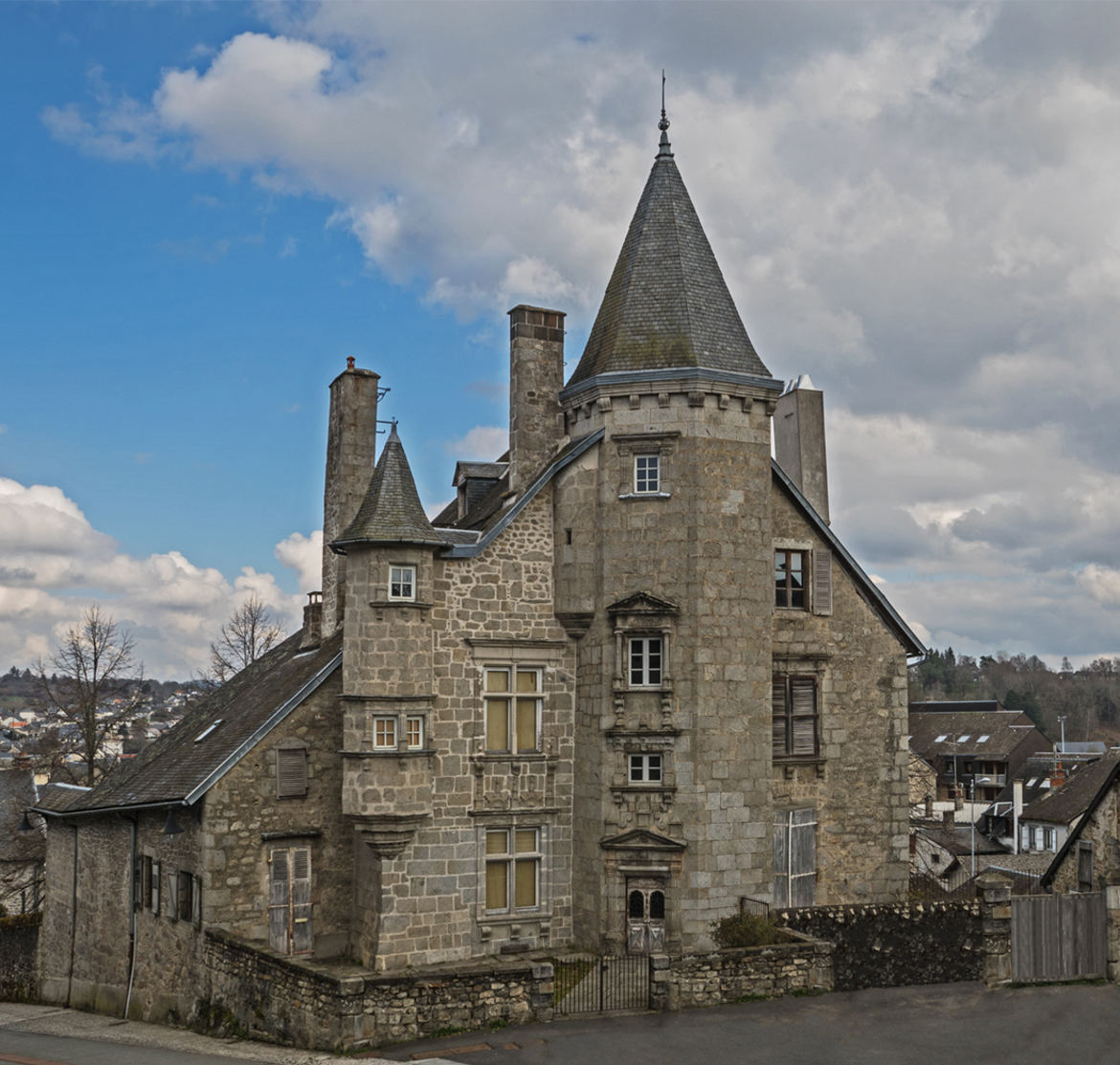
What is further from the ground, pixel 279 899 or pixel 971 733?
pixel 971 733

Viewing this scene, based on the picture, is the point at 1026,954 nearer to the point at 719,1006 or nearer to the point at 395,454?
the point at 719,1006

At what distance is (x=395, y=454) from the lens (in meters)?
23.8

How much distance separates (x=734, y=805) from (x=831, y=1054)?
18.7 ft

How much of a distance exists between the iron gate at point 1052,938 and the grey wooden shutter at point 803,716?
16.1ft

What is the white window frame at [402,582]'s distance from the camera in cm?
2289

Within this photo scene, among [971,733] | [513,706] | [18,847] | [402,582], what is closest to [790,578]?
[513,706]

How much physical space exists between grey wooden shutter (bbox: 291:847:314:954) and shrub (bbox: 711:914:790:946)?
7.32m

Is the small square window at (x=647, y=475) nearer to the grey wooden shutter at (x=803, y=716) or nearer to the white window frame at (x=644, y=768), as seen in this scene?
the white window frame at (x=644, y=768)

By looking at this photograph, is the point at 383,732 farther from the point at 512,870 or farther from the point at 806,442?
the point at 806,442

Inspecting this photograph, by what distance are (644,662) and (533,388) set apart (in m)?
6.22

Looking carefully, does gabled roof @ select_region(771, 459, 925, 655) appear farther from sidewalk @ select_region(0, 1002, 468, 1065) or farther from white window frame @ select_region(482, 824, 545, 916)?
sidewalk @ select_region(0, 1002, 468, 1065)

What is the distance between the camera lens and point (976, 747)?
76.5 meters

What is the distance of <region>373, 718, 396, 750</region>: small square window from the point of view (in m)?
22.5

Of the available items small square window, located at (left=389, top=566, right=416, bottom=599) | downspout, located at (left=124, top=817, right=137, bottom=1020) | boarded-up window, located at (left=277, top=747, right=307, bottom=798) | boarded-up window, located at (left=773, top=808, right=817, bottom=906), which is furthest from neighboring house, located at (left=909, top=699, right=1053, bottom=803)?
small square window, located at (left=389, top=566, right=416, bottom=599)
